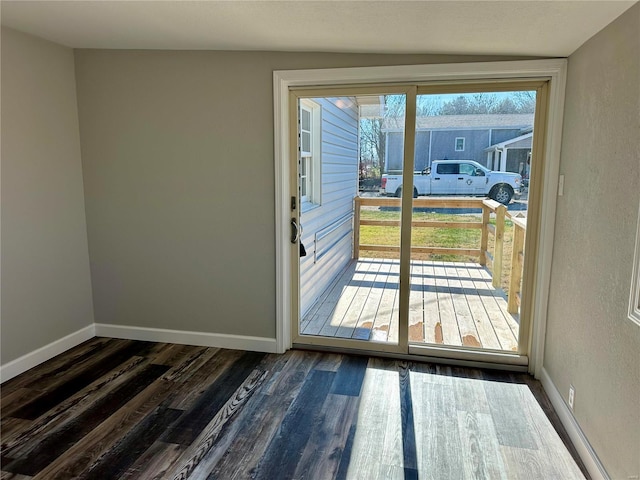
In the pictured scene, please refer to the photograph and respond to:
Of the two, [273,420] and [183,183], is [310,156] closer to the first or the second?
[183,183]

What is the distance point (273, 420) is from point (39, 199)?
228 centimetres

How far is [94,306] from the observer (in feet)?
11.7

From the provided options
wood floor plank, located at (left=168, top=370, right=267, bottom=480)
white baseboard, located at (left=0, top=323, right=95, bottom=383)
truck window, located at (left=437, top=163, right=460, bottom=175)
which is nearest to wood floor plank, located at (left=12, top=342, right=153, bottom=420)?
white baseboard, located at (left=0, top=323, right=95, bottom=383)

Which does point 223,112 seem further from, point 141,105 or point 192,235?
point 192,235

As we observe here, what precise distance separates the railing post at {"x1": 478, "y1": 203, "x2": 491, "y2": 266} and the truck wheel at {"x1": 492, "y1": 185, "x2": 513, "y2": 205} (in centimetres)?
10

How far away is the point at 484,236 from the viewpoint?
300 cm

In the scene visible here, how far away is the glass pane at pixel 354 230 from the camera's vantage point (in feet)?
9.96


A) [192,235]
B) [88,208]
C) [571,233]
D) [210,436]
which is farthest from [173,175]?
[571,233]

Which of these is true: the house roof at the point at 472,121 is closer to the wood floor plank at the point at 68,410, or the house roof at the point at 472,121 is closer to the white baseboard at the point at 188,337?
the white baseboard at the point at 188,337

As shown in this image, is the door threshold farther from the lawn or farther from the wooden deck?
the lawn

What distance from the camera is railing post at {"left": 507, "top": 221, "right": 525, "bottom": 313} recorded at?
2.94 meters

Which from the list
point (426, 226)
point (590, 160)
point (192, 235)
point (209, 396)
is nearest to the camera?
point (590, 160)

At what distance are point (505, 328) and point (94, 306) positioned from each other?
132 inches

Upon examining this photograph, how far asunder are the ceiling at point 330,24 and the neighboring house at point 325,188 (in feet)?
2.08
